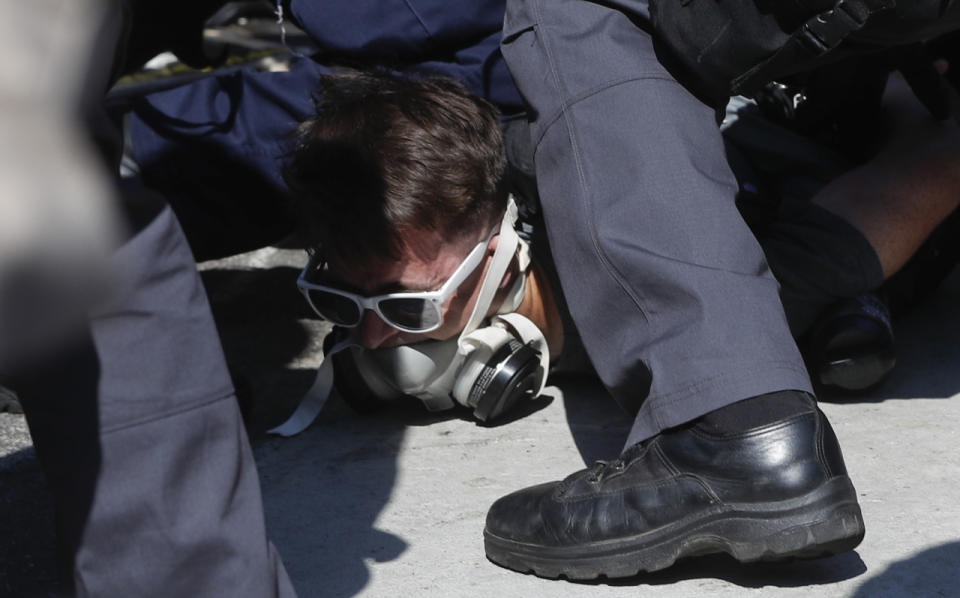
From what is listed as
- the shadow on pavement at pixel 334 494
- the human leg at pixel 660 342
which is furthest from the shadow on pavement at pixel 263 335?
the human leg at pixel 660 342

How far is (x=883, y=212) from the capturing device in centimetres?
242

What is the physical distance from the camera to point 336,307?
2289 millimetres

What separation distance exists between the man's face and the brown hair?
0.02m

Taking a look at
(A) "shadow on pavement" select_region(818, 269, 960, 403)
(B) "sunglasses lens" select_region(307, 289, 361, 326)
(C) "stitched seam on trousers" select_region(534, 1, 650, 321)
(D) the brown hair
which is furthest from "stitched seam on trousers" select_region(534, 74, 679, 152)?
(A) "shadow on pavement" select_region(818, 269, 960, 403)

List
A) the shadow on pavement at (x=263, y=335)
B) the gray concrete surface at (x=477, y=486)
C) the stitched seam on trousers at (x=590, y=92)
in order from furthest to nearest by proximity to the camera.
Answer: the shadow on pavement at (x=263, y=335)
the stitched seam on trousers at (x=590, y=92)
the gray concrete surface at (x=477, y=486)

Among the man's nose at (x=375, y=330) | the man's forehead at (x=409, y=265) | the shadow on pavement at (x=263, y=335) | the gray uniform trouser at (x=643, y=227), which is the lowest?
the shadow on pavement at (x=263, y=335)

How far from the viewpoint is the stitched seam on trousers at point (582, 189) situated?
68.2 inches

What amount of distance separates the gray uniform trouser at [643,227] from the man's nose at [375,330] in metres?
0.51

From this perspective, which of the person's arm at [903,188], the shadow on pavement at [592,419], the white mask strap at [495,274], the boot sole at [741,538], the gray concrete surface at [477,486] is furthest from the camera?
the person's arm at [903,188]

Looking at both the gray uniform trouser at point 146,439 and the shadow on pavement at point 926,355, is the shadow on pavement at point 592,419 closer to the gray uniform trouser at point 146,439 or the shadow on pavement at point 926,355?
the shadow on pavement at point 926,355

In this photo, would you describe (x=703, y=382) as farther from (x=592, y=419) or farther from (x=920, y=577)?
(x=592, y=419)

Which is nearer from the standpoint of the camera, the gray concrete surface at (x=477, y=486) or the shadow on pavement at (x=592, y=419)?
the gray concrete surface at (x=477, y=486)

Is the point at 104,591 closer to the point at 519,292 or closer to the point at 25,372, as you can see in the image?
the point at 25,372

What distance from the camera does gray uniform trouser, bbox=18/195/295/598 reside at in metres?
1.19
